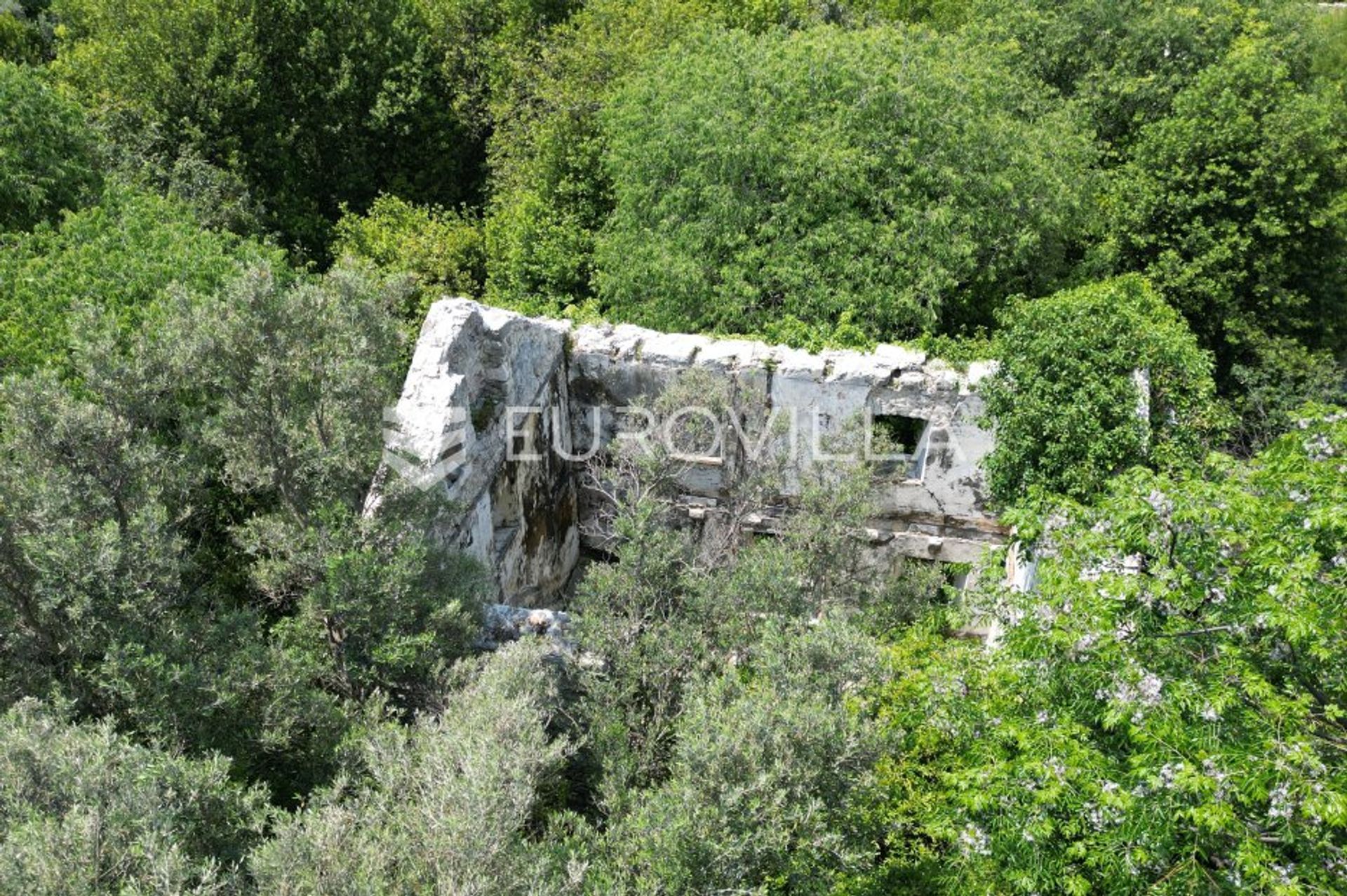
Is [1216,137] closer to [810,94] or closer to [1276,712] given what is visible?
→ [810,94]

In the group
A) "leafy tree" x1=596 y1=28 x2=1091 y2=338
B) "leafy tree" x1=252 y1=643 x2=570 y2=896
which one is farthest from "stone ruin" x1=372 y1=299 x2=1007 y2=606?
"leafy tree" x1=252 y1=643 x2=570 y2=896

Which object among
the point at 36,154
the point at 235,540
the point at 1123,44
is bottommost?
the point at 235,540

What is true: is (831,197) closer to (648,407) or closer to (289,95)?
(648,407)

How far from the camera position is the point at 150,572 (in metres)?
7.70

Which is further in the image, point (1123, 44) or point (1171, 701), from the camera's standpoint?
point (1123, 44)

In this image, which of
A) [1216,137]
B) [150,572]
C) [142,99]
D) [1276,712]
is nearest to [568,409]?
[150,572]

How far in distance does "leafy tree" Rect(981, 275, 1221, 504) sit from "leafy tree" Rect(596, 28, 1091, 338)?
6.13 ft

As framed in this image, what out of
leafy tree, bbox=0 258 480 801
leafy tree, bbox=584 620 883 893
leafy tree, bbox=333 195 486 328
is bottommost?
leafy tree, bbox=584 620 883 893

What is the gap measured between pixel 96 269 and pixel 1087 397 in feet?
39.9

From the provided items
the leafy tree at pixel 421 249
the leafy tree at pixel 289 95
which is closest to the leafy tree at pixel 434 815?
the leafy tree at pixel 421 249

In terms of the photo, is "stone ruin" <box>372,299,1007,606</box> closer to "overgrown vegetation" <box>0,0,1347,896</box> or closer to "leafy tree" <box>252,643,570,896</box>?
"overgrown vegetation" <box>0,0,1347,896</box>

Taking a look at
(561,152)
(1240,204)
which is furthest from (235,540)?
(1240,204)

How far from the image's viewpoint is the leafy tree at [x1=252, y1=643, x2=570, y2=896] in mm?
5922

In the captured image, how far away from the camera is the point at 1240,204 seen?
58.9 ft
